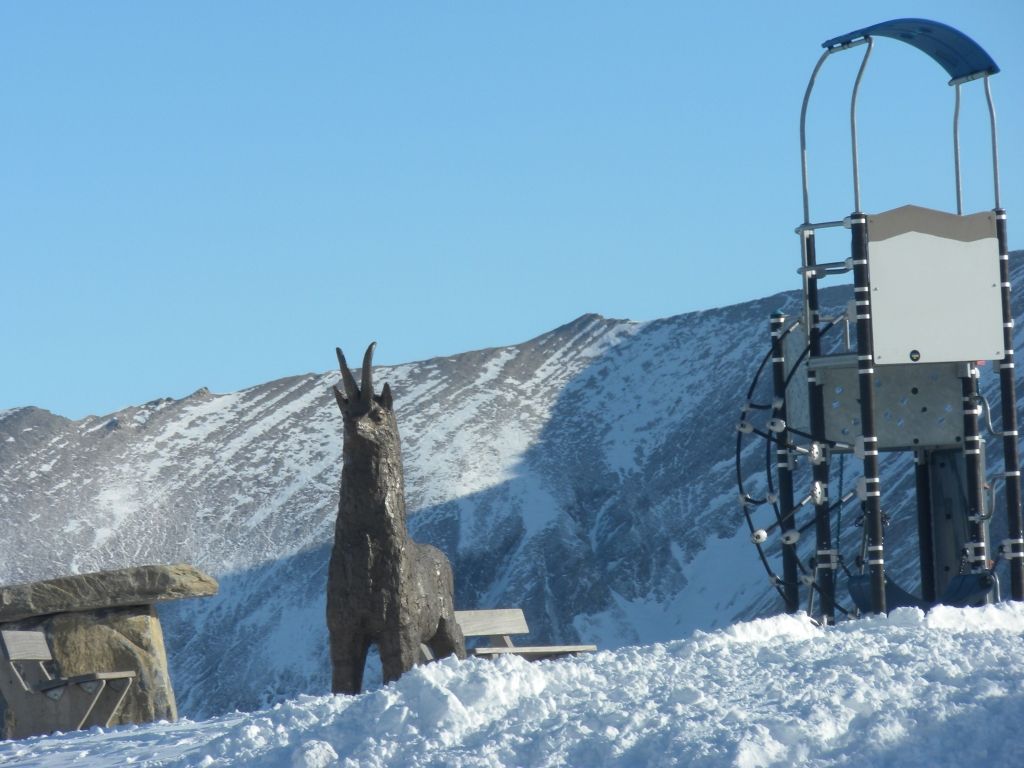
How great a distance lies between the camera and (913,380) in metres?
A: 10.9

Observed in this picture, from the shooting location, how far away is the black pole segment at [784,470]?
11.5 meters

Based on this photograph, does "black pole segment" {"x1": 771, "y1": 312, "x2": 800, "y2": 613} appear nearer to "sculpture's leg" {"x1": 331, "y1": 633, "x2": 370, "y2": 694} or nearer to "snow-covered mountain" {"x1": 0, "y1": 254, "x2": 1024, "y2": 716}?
"sculpture's leg" {"x1": 331, "y1": 633, "x2": 370, "y2": 694}

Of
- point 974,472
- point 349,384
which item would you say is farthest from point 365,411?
point 974,472

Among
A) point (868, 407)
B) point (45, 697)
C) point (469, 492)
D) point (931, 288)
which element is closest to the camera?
point (868, 407)

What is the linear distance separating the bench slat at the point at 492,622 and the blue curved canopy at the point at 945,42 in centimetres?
506

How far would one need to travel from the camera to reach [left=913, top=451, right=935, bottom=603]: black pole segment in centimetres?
1162

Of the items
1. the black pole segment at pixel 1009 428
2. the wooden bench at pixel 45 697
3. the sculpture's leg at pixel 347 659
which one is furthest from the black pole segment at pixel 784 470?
the wooden bench at pixel 45 697

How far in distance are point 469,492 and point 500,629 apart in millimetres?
20122

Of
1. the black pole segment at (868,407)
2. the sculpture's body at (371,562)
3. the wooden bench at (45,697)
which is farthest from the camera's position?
the wooden bench at (45,697)

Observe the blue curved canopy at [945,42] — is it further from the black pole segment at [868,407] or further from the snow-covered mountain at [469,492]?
the snow-covered mountain at [469,492]

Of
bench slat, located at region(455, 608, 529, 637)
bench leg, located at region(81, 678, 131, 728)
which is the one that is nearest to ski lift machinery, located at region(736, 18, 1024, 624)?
bench slat, located at region(455, 608, 529, 637)

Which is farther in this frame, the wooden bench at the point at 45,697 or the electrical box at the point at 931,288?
the wooden bench at the point at 45,697

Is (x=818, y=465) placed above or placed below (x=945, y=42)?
below

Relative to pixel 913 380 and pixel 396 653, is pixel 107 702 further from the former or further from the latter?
pixel 913 380
